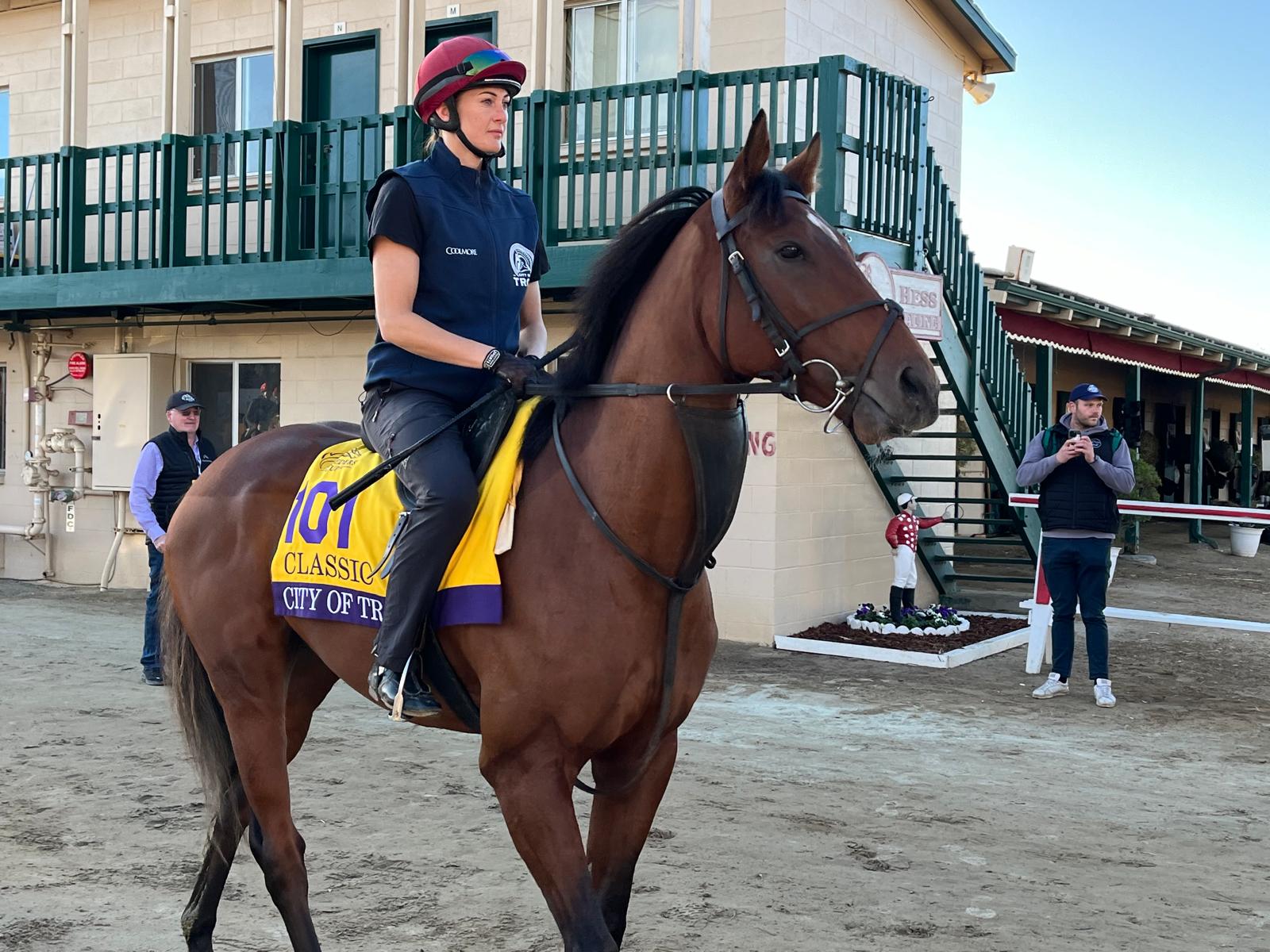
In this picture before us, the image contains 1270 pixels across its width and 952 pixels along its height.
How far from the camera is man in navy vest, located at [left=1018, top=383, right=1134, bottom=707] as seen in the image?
27.4 ft

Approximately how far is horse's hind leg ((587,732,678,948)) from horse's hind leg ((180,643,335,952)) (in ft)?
4.05

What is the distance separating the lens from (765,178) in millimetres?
2859

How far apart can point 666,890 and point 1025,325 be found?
42.2 ft

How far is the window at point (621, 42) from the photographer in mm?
11594

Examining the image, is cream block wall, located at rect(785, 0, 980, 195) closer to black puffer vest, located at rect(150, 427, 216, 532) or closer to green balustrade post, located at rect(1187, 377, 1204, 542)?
black puffer vest, located at rect(150, 427, 216, 532)

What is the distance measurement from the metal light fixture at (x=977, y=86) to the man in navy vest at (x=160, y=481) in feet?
34.3

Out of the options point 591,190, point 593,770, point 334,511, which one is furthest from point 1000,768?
point 591,190

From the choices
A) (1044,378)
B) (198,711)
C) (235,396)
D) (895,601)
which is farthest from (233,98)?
(198,711)

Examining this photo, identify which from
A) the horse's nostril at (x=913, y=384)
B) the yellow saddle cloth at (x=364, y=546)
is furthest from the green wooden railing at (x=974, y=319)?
the horse's nostril at (x=913, y=384)

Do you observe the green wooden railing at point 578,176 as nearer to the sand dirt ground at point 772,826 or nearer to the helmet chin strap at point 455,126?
the sand dirt ground at point 772,826

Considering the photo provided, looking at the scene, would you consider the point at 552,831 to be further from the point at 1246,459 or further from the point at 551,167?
the point at 1246,459

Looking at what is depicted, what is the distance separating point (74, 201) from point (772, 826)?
1094cm

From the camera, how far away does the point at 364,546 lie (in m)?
3.40

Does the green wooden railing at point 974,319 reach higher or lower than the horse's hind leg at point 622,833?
higher
